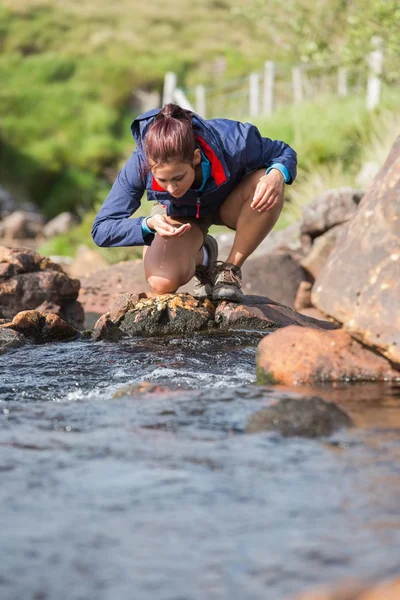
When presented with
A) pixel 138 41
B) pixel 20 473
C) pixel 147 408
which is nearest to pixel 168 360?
pixel 147 408

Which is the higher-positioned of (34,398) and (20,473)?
(20,473)

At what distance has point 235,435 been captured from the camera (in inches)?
112

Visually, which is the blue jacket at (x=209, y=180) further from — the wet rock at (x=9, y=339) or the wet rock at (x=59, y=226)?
the wet rock at (x=59, y=226)

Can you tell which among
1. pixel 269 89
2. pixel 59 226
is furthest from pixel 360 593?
pixel 269 89

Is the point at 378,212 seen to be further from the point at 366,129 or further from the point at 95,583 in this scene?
the point at 366,129

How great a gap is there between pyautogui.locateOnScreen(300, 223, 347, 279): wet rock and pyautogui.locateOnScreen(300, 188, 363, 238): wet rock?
22cm

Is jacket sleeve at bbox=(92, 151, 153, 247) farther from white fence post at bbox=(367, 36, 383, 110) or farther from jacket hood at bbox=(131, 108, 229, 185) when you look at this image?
white fence post at bbox=(367, 36, 383, 110)

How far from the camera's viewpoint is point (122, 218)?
4.89m

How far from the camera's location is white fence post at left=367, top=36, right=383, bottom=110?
38.8 feet

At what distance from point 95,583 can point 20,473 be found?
753 millimetres

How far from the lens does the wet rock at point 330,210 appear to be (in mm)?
8867

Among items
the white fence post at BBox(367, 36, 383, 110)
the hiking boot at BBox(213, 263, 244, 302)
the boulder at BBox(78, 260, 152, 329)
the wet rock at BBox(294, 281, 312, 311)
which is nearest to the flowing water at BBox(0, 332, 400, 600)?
the hiking boot at BBox(213, 263, 244, 302)

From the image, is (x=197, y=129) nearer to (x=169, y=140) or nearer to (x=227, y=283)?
(x=169, y=140)

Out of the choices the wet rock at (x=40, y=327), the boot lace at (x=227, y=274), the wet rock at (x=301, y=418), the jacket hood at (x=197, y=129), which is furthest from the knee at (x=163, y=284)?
the wet rock at (x=301, y=418)
